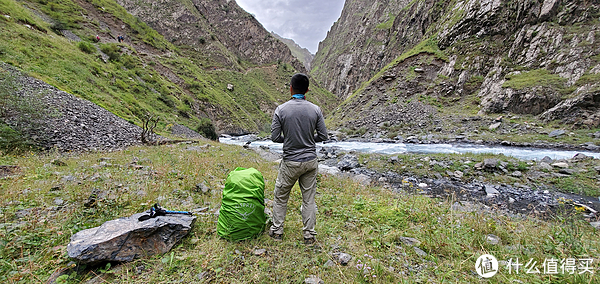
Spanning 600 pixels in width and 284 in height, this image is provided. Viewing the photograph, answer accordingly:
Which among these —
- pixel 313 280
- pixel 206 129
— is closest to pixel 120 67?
pixel 206 129

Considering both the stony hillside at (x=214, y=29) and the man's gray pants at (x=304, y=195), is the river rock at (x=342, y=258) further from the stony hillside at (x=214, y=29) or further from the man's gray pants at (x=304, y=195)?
the stony hillside at (x=214, y=29)

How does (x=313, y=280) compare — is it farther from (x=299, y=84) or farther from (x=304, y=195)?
(x=299, y=84)

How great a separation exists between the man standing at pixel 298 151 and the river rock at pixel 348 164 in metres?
9.91

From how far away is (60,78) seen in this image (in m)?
13.5

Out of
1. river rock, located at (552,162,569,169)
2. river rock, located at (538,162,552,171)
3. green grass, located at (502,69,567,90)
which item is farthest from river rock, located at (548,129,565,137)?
river rock, located at (538,162,552,171)

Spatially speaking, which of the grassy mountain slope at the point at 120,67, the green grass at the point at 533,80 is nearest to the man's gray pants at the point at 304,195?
the grassy mountain slope at the point at 120,67

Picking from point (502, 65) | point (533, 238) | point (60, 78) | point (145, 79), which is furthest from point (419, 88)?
point (145, 79)

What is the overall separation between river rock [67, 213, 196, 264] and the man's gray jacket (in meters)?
2.00

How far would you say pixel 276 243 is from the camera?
3.14 meters

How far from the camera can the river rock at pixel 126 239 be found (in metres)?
2.28

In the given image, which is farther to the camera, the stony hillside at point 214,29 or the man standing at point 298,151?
the stony hillside at point 214,29

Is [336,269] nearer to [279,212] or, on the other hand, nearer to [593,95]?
[279,212]

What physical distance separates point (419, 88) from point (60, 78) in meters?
38.5

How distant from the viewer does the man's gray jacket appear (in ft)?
10.2
